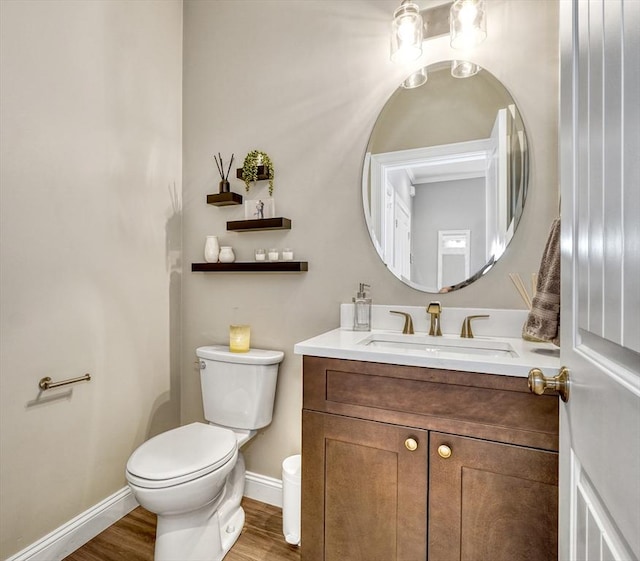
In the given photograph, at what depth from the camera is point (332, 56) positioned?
180 centimetres

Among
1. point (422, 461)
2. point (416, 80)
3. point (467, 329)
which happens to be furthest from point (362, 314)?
point (416, 80)

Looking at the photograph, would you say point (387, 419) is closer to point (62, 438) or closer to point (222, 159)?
point (62, 438)

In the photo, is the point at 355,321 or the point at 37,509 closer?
the point at 37,509

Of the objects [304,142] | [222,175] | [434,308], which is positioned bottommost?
[434,308]

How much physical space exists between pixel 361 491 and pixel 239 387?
2.63 ft

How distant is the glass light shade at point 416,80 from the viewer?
1.61 m

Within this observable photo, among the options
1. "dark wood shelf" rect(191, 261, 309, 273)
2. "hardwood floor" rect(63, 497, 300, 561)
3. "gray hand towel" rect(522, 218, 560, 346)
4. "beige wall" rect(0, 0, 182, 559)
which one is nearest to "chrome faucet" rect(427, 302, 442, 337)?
"gray hand towel" rect(522, 218, 560, 346)

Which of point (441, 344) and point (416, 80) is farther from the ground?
point (416, 80)

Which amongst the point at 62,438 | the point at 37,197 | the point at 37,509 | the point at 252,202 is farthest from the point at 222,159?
the point at 37,509

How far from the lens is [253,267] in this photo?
188cm

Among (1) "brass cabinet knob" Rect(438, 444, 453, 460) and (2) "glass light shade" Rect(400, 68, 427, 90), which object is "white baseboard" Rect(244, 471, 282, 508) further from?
(2) "glass light shade" Rect(400, 68, 427, 90)

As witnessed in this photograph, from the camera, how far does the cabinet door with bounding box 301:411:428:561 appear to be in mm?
1119

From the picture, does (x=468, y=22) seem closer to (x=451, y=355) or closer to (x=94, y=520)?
(x=451, y=355)

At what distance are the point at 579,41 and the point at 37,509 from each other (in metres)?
2.20
